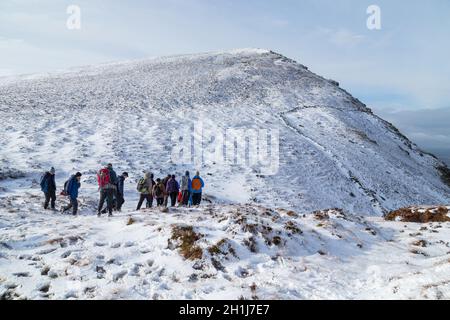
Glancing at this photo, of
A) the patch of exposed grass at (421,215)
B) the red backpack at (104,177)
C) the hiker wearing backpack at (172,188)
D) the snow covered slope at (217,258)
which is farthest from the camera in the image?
the hiker wearing backpack at (172,188)

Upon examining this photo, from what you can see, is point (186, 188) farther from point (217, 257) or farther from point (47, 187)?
point (217, 257)

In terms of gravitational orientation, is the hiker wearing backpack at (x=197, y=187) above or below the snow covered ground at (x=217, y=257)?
above

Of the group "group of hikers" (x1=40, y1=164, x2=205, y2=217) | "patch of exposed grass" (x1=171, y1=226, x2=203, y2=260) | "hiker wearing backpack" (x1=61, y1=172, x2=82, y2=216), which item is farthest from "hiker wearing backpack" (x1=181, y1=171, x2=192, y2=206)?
"patch of exposed grass" (x1=171, y1=226, x2=203, y2=260)

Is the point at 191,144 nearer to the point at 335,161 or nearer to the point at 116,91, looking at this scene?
the point at 335,161

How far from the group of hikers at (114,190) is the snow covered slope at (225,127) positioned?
118 inches

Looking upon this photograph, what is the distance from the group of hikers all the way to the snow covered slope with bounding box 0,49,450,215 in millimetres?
3005

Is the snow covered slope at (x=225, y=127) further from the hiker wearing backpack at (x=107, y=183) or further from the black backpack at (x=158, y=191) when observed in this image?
the hiker wearing backpack at (x=107, y=183)

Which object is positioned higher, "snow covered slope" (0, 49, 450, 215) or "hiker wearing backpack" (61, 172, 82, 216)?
"snow covered slope" (0, 49, 450, 215)

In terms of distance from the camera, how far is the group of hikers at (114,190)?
14.6 meters

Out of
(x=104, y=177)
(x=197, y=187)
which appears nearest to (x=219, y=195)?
(x=197, y=187)

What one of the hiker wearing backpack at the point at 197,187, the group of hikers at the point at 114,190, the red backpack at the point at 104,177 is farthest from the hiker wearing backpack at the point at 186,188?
the red backpack at the point at 104,177

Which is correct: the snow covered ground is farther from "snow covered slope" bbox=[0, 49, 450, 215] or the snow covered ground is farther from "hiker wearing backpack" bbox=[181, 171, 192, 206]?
"snow covered slope" bbox=[0, 49, 450, 215]

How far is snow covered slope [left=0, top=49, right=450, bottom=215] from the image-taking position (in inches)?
922

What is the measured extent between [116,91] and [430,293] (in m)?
40.6
